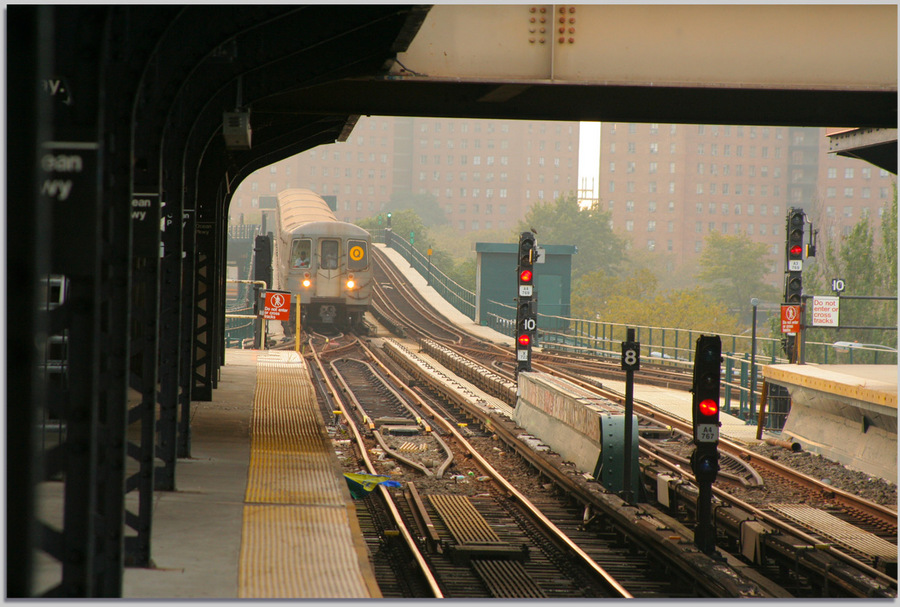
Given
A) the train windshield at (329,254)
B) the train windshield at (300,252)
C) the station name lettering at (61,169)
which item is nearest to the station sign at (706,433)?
the station name lettering at (61,169)

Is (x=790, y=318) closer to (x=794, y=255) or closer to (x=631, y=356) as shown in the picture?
(x=794, y=255)

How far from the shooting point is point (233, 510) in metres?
7.84

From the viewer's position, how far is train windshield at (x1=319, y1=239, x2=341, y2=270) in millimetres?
31672

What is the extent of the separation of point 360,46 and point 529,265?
10742 millimetres

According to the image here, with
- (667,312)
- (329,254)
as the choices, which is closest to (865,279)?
(667,312)

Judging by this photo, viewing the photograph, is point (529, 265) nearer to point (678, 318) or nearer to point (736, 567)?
point (736, 567)

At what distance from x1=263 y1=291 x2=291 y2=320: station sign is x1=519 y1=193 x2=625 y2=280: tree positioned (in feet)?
197

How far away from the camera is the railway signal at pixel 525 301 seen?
60.9ft

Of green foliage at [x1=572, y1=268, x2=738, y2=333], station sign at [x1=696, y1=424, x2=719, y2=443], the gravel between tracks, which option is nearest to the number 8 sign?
station sign at [x1=696, y1=424, x2=719, y2=443]

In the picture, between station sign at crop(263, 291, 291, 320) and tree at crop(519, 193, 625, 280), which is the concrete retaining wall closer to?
station sign at crop(263, 291, 291, 320)

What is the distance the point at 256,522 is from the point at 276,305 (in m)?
13.5

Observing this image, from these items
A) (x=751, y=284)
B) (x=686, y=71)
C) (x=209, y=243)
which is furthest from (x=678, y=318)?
(x=686, y=71)

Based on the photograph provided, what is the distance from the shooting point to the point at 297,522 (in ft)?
24.5

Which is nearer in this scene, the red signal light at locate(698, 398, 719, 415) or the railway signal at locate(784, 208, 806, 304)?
the red signal light at locate(698, 398, 719, 415)
